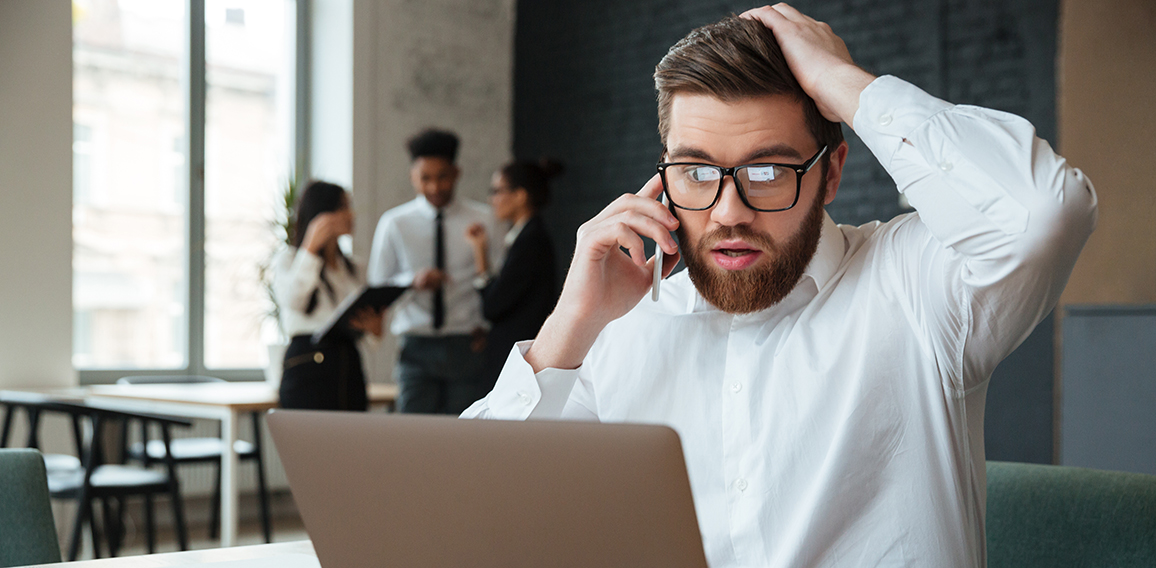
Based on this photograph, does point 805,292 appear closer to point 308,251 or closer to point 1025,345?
point 308,251

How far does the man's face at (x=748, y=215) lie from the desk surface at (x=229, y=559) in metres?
0.59

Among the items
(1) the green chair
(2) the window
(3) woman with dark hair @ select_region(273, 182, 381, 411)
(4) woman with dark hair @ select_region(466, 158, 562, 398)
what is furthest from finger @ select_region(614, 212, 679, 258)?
(2) the window

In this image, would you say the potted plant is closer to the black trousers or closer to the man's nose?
the black trousers

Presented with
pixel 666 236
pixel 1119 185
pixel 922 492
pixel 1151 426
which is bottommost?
pixel 1151 426

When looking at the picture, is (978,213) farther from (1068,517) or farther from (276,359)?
(276,359)

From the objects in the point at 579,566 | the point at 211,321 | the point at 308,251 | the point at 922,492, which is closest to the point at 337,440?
the point at 579,566

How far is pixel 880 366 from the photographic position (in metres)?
1.11

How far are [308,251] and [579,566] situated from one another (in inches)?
130

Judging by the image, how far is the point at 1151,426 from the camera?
9.49 feet

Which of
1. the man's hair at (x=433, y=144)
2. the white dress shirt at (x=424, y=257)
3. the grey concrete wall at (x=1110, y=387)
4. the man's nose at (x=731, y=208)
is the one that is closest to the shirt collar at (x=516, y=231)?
the white dress shirt at (x=424, y=257)

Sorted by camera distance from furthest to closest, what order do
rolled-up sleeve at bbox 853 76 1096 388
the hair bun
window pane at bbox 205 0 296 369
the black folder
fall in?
window pane at bbox 205 0 296 369
the hair bun
the black folder
rolled-up sleeve at bbox 853 76 1096 388

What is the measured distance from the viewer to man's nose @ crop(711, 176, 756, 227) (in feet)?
3.77

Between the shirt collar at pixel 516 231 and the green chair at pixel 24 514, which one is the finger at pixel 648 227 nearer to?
the green chair at pixel 24 514

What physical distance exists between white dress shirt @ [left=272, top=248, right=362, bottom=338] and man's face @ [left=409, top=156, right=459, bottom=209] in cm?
68
